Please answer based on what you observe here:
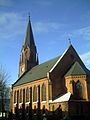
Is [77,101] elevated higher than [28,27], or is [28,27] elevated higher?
[28,27]

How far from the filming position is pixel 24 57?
7375cm

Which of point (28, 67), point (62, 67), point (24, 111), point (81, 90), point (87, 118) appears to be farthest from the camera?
point (28, 67)

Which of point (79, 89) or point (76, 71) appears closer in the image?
point (79, 89)

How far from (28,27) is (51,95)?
1384 inches

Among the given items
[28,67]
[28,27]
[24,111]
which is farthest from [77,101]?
[28,27]

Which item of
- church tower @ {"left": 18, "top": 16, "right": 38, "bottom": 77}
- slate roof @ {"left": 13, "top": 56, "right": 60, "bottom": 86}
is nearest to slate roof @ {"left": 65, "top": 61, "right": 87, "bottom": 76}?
slate roof @ {"left": 13, "top": 56, "right": 60, "bottom": 86}

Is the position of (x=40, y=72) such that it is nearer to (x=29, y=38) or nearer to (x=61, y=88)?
(x=61, y=88)

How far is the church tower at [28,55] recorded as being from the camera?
7288 cm

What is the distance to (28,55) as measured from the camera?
240 feet

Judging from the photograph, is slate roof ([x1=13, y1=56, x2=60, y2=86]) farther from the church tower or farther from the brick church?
the church tower

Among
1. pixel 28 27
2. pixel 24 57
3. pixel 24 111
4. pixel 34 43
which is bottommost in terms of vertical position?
pixel 24 111

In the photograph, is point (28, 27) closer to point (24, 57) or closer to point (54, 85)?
point (24, 57)

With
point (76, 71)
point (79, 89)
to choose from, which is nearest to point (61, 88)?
point (79, 89)

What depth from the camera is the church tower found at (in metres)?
72.9
